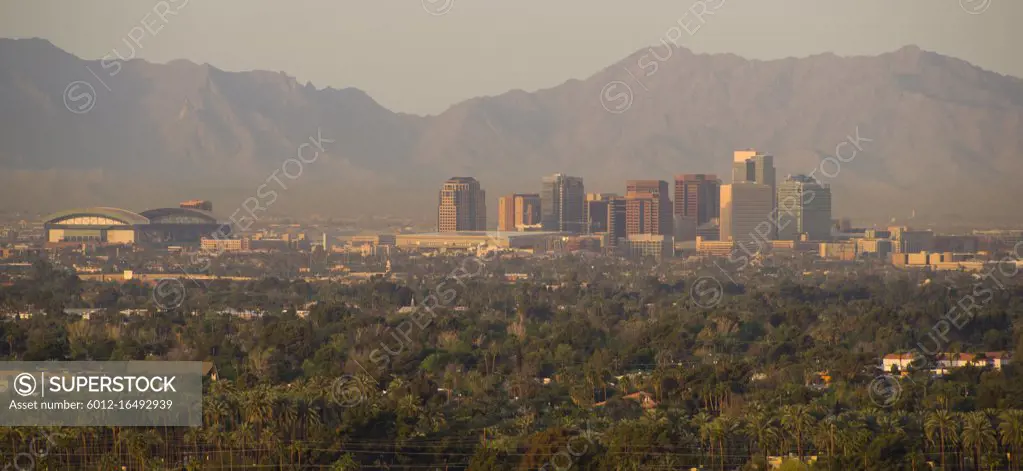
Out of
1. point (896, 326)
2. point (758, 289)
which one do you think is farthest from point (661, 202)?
point (896, 326)

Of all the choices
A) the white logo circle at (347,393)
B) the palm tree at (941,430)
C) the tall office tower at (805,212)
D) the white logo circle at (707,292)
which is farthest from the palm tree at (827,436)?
the tall office tower at (805,212)

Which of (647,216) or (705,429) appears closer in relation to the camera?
(705,429)

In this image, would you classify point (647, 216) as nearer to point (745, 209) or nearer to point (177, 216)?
point (745, 209)

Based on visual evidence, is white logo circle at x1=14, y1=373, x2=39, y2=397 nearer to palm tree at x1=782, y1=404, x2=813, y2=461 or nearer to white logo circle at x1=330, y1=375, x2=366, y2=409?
white logo circle at x1=330, y1=375, x2=366, y2=409

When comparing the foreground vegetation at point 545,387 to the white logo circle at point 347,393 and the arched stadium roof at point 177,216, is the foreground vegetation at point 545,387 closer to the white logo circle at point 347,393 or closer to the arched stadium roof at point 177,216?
the white logo circle at point 347,393

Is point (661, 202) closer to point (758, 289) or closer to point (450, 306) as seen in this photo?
point (758, 289)

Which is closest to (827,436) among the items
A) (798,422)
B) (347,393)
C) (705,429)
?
(798,422)
